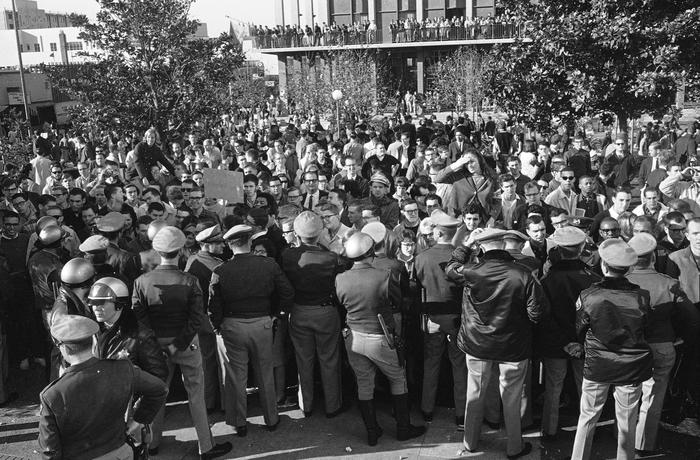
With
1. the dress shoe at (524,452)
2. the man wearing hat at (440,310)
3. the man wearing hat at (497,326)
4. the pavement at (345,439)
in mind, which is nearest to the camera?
the man wearing hat at (497,326)

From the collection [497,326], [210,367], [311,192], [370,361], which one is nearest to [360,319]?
[370,361]

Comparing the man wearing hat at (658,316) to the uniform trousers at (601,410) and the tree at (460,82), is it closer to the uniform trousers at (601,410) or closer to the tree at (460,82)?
the uniform trousers at (601,410)

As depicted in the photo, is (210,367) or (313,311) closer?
(313,311)

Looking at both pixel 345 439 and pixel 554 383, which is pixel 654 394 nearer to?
pixel 554 383

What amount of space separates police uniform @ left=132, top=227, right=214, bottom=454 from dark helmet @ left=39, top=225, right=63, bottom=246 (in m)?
1.51

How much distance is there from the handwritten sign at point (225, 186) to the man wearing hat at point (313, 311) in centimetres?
307

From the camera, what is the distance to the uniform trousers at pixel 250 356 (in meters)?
5.64

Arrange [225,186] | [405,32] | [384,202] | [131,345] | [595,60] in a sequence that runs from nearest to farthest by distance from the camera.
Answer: [131,345]
[384,202]
[225,186]
[595,60]
[405,32]

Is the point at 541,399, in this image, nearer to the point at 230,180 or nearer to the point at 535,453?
the point at 535,453

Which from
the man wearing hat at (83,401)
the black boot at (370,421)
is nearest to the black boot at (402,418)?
the black boot at (370,421)

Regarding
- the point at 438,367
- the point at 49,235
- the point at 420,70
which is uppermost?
the point at 420,70

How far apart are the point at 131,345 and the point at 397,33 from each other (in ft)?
135

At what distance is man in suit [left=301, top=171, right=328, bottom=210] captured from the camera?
9441mm

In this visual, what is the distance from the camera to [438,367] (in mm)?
→ 5918
